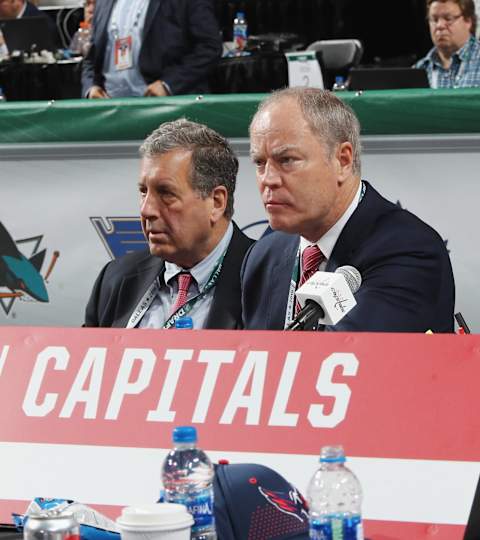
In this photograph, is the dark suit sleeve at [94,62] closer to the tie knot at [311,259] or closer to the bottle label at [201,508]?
the tie knot at [311,259]

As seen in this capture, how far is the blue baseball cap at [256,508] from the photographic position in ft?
6.98

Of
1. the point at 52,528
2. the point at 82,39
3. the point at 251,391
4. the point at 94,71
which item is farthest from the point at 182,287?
the point at 82,39

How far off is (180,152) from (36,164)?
160 centimetres

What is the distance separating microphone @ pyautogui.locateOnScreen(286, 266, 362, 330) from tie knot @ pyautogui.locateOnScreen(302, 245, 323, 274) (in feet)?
2.79

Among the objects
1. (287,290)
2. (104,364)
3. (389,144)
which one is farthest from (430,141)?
(104,364)

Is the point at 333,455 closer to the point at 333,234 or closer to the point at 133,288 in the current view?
the point at 333,234

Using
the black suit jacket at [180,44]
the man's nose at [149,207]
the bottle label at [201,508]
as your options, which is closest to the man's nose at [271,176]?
the man's nose at [149,207]

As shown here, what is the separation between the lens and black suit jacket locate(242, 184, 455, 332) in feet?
10.2

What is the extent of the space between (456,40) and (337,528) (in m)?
5.90

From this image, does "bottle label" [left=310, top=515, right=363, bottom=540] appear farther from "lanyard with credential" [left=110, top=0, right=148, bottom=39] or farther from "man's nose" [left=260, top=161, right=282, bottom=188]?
"lanyard with credential" [left=110, top=0, right=148, bottom=39]

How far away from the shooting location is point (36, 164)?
528cm

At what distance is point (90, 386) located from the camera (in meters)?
2.55

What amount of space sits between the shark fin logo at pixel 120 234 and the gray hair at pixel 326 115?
1.69 m

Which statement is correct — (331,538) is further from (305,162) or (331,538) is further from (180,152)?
(180,152)
